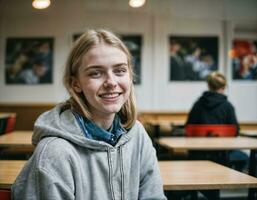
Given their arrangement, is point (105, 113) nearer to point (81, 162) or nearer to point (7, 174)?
point (81, 162)

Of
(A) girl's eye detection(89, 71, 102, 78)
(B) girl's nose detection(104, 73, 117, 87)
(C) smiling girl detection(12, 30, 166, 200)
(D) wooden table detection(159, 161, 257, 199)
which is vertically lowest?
(D) wooden table detection(159, 161, 257, 199)

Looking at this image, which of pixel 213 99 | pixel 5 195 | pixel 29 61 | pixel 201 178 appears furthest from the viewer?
pixel 29 61

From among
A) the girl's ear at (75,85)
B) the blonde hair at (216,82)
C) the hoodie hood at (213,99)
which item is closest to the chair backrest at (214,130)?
the hoodie hood at (213,99)

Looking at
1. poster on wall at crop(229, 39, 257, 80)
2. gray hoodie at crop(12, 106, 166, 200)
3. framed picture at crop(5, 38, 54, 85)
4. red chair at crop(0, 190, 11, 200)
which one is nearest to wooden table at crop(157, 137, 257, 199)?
gray hoodie at crop(12, 106, 166, 200)

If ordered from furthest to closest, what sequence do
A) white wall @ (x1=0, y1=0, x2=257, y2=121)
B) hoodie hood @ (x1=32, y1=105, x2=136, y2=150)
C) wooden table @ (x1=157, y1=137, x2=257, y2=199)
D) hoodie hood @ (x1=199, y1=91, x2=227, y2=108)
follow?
white wall @ (x1=0, y1=0, x2=257, y2=121) < hoodie hood @ (x1=199, y1=91, x2=227, y2=108) < wooden table @ (x1=157, y1=137, x2=257, y2=199) < hoodie hood @ (x1=32, y1=105, x2=136, y2=150)

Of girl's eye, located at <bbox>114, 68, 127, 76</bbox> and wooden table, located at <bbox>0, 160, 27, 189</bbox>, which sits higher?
girl's eye, located at <bbox>114, 68, 127, 76</bbox>

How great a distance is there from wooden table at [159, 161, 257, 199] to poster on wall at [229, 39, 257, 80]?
520cm

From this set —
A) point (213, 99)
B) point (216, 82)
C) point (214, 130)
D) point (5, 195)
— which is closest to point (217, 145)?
point (214, 130)

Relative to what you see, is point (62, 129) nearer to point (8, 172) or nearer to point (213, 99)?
point (8, 172)

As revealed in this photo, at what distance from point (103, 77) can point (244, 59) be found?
6186mm

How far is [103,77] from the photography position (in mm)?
1440

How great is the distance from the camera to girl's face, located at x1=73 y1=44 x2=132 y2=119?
1427mm

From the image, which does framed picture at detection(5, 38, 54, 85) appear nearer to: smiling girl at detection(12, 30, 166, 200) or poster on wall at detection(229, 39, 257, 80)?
poster on wall at detection(229, 39, 257, 80)

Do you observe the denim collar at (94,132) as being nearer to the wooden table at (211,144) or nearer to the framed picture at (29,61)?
the wooden table at (211,144)
